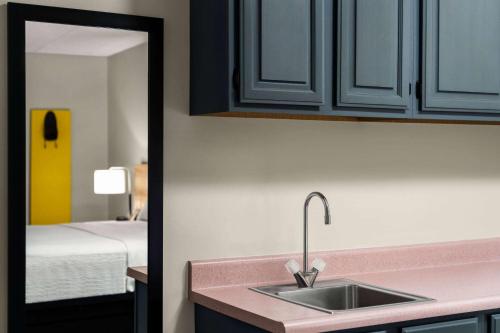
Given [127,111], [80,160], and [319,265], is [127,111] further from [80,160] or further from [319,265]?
[319,265]

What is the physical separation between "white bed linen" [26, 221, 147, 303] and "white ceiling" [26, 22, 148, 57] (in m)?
0.57

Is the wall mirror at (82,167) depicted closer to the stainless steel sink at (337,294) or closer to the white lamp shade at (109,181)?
the white lamp shade at (109,181)

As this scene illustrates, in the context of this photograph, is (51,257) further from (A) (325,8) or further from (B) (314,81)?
(A) (325,8)

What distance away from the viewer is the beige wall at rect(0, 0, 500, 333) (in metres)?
2.62

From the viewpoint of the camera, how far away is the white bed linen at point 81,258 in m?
2.34

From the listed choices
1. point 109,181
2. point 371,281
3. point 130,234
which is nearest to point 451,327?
point 371,281

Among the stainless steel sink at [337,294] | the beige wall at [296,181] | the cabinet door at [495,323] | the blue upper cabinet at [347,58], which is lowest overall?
the cabinet door at [495,323]

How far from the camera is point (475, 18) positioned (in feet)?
9.21

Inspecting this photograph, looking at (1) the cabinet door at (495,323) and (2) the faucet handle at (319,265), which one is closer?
(1) the cabinet door at (495,323)

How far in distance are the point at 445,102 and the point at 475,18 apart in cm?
36

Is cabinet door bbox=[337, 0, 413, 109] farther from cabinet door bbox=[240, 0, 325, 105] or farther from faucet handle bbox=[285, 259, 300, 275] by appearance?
faucet handle bbox=[285, 259, 300, 275]

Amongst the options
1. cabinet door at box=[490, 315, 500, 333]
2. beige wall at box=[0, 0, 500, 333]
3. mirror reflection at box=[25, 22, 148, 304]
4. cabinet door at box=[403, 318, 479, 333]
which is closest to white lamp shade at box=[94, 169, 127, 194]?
mirror reflection at box=[25, 22, 148, 304]

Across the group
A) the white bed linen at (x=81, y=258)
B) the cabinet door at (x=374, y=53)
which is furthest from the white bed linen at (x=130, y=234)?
the cabinet door at (x=374, y=53)

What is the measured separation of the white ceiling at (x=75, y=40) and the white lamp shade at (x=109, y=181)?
0.39m
